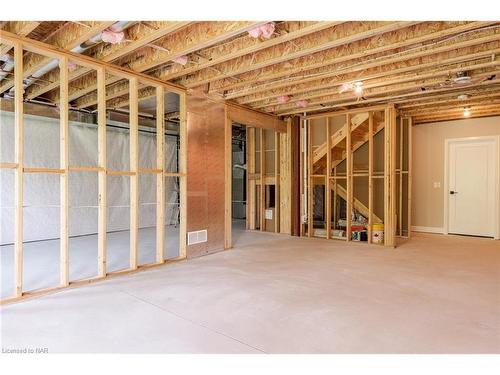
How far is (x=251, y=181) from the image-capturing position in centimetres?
777

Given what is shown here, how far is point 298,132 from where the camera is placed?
276 inches

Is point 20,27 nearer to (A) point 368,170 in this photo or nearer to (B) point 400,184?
(A) point 368,170

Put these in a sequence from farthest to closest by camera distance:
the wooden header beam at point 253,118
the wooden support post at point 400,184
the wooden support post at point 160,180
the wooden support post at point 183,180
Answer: the wooden support post at point 400,184, the wooden header beam at point 253,118, the wooden support post at point 183,180, the wooden support post at point 160,180

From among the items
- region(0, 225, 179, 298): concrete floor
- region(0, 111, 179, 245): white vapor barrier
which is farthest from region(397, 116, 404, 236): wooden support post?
region(0, 111, 179, 245): white vapor barrier

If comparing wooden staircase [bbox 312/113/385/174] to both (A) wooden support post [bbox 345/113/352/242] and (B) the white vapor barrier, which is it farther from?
(B) the white vapor barrier

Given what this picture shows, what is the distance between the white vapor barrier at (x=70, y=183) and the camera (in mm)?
5781

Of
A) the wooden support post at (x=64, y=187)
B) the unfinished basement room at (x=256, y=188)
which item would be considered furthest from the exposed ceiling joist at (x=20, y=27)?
the wooden support post at (x=64, y=187)

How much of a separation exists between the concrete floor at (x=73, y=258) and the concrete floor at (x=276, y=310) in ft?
1.73

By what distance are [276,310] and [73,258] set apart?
3400 millimetres

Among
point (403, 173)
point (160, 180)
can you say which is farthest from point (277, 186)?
point (160, 180)

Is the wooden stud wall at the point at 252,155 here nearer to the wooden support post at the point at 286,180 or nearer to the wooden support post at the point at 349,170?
the wooden support post at the point at 286,180

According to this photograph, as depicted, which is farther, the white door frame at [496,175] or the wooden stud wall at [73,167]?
the white door frame at [496,175]

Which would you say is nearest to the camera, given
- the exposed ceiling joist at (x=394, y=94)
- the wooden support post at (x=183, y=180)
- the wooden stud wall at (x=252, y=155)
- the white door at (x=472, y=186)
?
the exposed ceiling joist at (x=394, y=94)

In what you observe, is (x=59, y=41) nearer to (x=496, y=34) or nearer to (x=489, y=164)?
(x=496, y=34)
